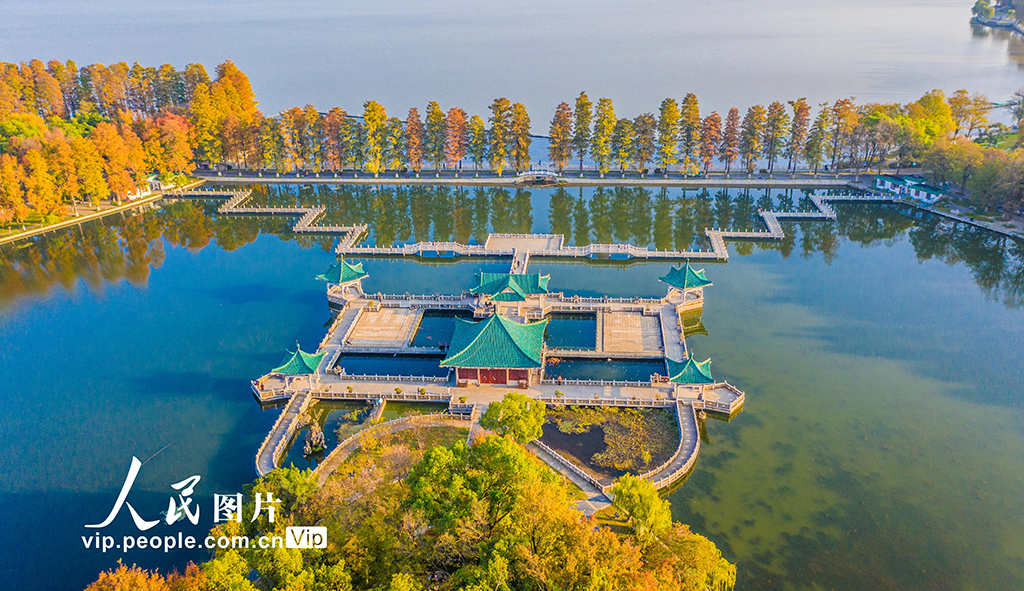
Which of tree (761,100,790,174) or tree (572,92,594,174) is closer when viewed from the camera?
tree (761,100,790,174)

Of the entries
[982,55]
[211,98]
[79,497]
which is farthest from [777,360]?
[982,55]

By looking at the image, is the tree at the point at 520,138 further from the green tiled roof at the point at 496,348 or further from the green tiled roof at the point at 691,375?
the green tiled roof at the point at 691,375

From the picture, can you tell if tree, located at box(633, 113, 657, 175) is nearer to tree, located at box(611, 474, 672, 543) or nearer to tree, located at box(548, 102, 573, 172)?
tree, located at box(548, 102, 573, 172)

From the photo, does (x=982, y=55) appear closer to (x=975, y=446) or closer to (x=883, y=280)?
(x=883, y=280)

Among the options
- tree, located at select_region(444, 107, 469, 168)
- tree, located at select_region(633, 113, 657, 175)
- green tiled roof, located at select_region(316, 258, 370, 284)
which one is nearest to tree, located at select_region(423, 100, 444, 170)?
tree, located at select_region(444, 107, 469, 168)

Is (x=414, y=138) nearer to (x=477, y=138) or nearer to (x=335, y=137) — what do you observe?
(x=477, y=138)

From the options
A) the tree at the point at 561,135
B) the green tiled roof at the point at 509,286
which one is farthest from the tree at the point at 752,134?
the green tiled roof at the point at 509,286
